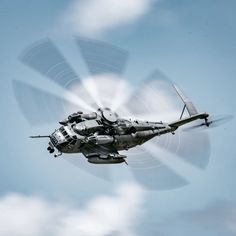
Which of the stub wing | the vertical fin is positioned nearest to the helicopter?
the stub wing

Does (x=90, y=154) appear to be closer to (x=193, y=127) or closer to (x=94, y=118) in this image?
(x=94, y=118)

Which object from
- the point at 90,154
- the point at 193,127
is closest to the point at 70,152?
the point at 90,154

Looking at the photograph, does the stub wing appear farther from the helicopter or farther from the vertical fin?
the vertical fin

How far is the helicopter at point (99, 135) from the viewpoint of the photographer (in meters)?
74.3

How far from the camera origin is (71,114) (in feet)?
248

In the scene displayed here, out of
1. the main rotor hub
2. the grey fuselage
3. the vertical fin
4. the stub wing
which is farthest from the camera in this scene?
the vertical fin

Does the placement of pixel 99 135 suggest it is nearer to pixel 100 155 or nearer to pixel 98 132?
pixel 98 132

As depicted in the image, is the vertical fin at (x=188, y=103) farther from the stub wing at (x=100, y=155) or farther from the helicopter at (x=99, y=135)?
the stub wing at (x=100, y=155)

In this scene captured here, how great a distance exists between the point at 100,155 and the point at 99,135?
175 cm

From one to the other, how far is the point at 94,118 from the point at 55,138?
13.4 feet

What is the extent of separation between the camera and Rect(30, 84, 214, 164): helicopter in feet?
244

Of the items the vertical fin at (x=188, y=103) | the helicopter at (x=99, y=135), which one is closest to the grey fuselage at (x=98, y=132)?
the helicopter at (x=99, y=135)

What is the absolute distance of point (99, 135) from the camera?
247ft

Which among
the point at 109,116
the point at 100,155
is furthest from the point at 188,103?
the point at 100,155
